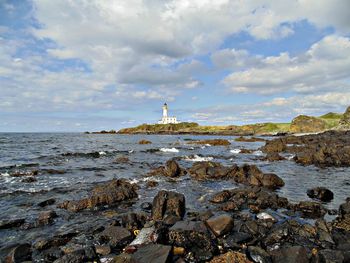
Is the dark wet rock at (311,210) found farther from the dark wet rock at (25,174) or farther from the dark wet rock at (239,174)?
the dark wet rock at (25,174)

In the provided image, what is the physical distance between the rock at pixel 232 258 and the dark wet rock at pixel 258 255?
20cm

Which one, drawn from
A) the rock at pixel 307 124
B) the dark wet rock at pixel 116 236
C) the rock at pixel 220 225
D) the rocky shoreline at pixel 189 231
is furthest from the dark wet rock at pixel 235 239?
the rock at pixel 307 124

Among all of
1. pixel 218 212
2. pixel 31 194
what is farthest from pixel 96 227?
pixel 31 194

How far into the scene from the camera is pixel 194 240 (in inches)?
323

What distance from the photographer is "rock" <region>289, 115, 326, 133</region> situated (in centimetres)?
11388

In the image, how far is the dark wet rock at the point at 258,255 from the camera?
7.24 m

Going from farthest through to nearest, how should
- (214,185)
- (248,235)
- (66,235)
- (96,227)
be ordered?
(214,185) < (96,227) < (66,235) < (248,235)

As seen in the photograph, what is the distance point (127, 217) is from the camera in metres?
10.4

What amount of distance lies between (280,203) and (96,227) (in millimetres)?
9176

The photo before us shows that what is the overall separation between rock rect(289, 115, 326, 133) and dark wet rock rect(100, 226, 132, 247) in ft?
395

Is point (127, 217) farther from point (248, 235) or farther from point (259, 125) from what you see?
point (259, 125)

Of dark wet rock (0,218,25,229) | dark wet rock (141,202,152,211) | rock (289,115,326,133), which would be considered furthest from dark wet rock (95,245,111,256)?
rock (289,115,326,133)

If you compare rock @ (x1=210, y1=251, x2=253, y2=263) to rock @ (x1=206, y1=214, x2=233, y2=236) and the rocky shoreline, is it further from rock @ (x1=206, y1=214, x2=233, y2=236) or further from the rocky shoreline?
rock @ (x1=206, y1=214, x2=233, y2=236)

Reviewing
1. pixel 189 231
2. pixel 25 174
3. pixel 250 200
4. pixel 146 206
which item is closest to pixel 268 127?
pixel 25 174
